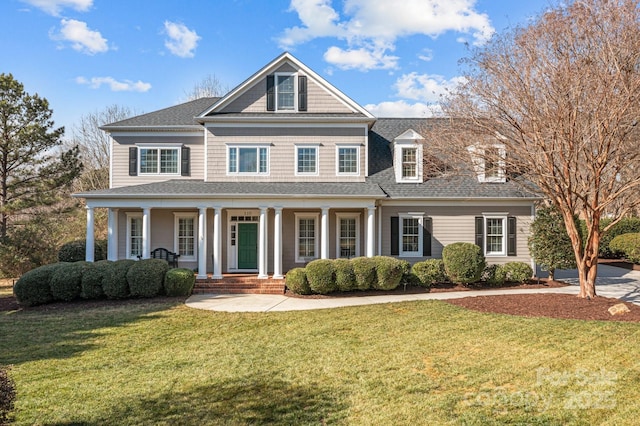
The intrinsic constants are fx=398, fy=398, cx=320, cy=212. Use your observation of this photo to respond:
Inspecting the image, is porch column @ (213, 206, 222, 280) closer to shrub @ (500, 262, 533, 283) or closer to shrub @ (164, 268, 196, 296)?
shrub @ (164, 268, 196, 296)

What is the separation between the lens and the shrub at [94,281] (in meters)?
12.4

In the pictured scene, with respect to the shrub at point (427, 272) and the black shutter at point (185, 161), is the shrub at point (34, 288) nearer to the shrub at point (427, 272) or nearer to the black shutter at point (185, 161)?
the black shutter at point (185, 161)

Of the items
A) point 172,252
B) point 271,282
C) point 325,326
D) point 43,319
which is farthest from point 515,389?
point 172,252

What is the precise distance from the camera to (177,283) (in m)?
13.0

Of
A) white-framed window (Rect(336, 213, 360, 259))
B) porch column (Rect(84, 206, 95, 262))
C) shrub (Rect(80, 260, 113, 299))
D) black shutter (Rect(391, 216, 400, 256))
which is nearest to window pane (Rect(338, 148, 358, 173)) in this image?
white-framed window (Rect(336, 213, 360, 259))

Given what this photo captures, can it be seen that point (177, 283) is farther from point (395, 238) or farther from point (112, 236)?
point (395, 238)

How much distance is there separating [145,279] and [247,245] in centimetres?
470

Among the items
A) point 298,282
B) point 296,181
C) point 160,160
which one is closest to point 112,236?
point 160,160

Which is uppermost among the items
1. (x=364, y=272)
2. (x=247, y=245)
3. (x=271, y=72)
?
(x=271, y=72)

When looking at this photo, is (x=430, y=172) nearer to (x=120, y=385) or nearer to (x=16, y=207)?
(x=120, y=385)

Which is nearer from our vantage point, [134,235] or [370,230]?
[370,230]

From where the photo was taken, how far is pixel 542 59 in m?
10.4

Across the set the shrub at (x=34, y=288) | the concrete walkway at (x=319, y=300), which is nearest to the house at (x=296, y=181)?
the concrete walkway at (x=319, y=300)

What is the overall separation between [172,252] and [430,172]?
11.3 meters
